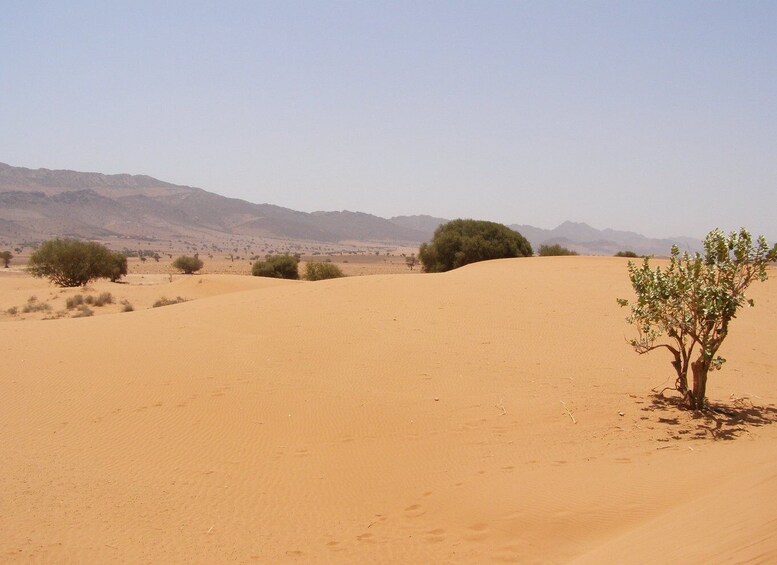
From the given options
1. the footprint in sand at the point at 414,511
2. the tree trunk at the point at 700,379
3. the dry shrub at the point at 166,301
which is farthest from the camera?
the dry shrub at the point at 166,301

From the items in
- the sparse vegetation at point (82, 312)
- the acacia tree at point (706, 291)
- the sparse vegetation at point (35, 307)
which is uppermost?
the acacia tree at point (706, 291)

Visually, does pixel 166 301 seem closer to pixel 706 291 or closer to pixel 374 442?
pixel 374 442

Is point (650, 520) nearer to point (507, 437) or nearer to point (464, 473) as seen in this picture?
point (464, 473)

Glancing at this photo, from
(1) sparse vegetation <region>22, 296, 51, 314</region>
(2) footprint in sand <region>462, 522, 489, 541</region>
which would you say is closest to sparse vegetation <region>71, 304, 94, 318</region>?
(1) sparse vegetation <region>22, 296, 51, 314</region>

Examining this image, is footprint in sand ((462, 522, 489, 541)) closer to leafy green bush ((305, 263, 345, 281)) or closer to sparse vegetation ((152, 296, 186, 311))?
sparse vegetation ((152, 296, 186, 311))

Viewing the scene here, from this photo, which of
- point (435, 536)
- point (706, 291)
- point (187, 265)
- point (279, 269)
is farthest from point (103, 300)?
point (187, 265)

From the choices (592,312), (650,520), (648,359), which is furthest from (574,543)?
(592,312)

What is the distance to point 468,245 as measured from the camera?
4253 cm

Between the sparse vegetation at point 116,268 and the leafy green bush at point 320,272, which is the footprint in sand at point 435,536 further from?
the sparse vegetation at point 116,268

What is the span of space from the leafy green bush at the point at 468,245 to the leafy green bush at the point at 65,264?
2123cm

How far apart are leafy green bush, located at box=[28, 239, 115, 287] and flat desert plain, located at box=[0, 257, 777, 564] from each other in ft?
85.4

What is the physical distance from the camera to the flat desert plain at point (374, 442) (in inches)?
251

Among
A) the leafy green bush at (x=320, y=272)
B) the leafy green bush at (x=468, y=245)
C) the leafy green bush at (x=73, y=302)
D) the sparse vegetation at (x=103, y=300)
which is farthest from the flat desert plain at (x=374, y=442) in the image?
the leafy green bush at (x=320, y=272)

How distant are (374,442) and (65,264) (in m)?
37.8
